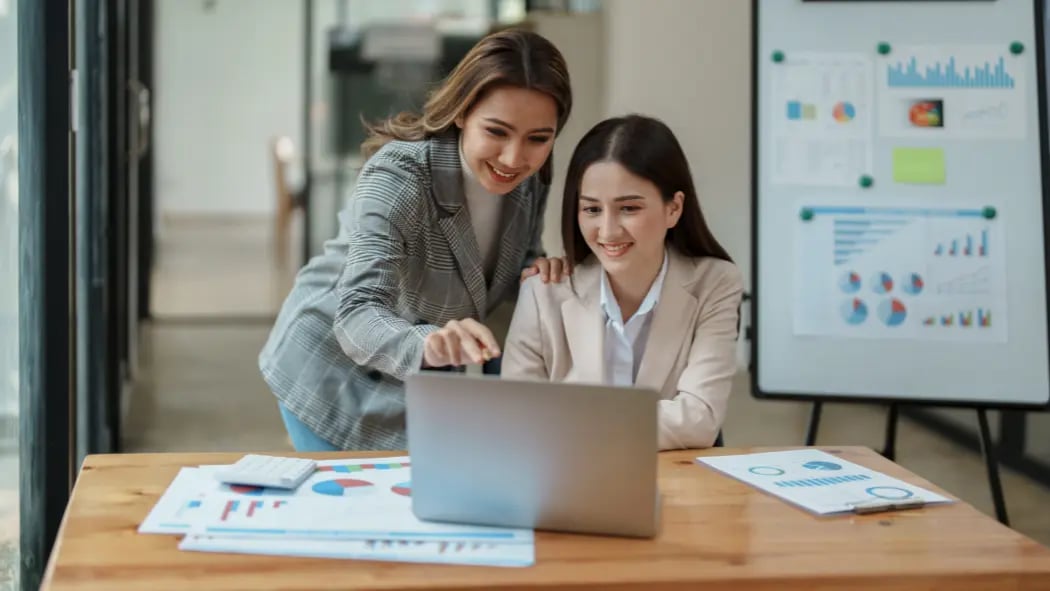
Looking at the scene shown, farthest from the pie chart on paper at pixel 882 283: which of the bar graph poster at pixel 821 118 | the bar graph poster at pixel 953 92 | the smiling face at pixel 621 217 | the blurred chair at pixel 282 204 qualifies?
the blurred chair at pixel 282 204

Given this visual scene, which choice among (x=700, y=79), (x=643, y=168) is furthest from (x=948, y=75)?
(x=700, y=79)

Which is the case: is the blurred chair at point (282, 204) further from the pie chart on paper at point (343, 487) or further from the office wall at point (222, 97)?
the pie chart on paper at point (343, 487)

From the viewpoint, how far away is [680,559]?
114 centimetres

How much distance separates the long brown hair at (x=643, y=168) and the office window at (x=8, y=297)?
91 cm

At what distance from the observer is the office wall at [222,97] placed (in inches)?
319

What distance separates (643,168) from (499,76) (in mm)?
256

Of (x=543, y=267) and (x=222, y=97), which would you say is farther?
(x=222, y=97)

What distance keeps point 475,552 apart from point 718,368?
694 mm

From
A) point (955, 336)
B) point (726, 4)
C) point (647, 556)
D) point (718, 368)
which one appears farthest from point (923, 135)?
point (726, 4)

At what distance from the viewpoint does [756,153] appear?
2635 mm

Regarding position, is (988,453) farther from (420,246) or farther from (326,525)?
(326,525)

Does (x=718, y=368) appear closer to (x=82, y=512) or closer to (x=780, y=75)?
(x=82, y=512)

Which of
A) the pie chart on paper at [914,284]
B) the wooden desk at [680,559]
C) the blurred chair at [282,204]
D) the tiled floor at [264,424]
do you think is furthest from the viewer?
the blurred chair at [282,204]

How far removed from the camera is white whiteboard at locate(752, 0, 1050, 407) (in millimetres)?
2566
